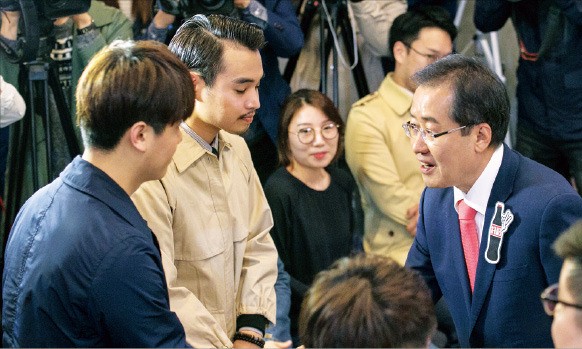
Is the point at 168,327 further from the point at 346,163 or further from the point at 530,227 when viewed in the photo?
the point at 346,163

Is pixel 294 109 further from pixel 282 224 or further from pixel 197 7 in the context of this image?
pixel 197 7

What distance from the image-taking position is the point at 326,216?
332 centimetres

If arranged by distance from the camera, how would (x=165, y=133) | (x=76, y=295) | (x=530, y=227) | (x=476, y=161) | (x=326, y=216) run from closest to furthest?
1. (x=76, y=295)
2. (x=165, y=133)
3. (x=530, y=227)
4. (x=476, y=161)
5. (x=326, y=216)

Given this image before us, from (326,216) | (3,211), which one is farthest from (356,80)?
(3,211)

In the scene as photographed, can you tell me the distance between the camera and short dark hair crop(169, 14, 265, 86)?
7.55 ft

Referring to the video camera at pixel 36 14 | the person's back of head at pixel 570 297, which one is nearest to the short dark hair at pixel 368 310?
the person's back of head at pixel 570 297

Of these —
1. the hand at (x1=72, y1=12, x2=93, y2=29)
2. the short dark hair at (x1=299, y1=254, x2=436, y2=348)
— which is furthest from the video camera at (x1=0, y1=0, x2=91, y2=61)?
the short dark hair at (x1=299, y1=254, x2=436, y2=348)

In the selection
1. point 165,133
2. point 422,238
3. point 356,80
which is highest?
point 165,133

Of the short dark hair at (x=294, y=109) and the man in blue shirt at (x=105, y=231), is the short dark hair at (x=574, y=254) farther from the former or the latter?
the short dark hair at (x=294, y=109)

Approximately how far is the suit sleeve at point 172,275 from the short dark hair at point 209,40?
335 millimetres

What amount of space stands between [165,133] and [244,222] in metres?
0.66

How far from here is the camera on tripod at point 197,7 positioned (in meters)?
2.98

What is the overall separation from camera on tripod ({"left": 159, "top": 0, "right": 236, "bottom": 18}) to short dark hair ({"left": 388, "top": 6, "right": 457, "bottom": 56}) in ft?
2.60

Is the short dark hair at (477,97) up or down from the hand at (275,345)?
up
